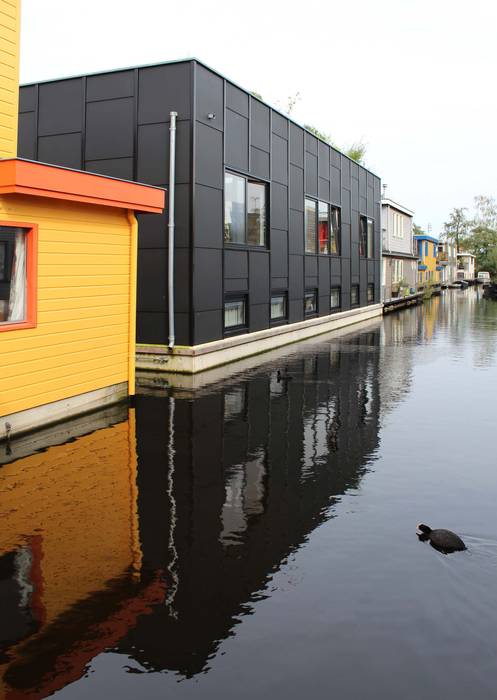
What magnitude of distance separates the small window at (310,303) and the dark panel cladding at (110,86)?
11623 mm

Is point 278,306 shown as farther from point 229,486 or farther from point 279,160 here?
point 229,486

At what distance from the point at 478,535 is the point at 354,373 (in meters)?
11.0

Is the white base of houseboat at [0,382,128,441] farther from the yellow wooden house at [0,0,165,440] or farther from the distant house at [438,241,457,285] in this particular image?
the distant house at [438,241,457,285]

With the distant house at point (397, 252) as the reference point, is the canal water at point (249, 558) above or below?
below

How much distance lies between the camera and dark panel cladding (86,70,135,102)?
16953 mm

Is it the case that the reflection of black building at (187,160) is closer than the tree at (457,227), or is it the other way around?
the reflection of black building at (187,160)

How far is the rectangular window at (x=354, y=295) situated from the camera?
34.1 metres

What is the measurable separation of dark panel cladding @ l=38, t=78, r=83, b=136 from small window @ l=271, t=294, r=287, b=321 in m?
8.33

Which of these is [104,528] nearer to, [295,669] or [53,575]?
[53,575]

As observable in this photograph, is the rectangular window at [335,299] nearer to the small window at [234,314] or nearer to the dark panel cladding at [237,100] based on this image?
the small window at [234,314]

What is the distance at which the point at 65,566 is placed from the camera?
18.8 feet

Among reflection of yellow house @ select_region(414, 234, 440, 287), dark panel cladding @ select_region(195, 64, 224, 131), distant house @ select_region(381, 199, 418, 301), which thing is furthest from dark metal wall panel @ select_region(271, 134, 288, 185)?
reflection of yellow house @ select_region(414, 234, 440, 287)

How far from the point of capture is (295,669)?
14.0 feet

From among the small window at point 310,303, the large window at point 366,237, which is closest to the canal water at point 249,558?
the small window at point 310,303
